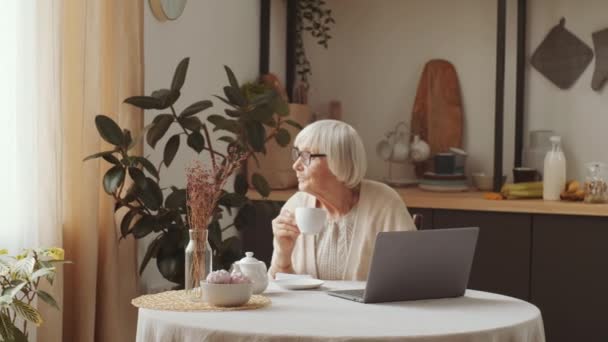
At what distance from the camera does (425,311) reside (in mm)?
2371

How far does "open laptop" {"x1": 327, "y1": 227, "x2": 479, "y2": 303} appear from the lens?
93.7 inches

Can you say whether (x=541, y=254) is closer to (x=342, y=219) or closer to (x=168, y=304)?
(x=342, y=219)

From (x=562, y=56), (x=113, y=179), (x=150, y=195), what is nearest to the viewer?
(x=113, y=179)

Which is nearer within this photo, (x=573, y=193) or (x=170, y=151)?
(x=170, y=151)

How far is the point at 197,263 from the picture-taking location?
248cm

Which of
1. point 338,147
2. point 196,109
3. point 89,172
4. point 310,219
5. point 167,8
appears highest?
point 167,8

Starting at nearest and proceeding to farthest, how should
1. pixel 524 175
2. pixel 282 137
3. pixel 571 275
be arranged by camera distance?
1. pixel 282 137
2. pixel 571 275
3. pixel 524 175

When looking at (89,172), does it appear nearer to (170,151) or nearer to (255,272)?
(170,151)

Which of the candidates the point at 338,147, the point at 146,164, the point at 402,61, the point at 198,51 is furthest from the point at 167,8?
the point at 402,61

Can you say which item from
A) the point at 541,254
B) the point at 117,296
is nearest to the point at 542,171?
the point at 541,254

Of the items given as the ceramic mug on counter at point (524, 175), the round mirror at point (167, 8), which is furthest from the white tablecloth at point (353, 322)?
the ceramic mug on counter at point (524, 175)

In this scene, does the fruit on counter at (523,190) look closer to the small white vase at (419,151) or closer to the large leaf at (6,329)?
the small white vase at (419,151)

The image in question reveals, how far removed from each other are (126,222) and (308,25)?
209cm

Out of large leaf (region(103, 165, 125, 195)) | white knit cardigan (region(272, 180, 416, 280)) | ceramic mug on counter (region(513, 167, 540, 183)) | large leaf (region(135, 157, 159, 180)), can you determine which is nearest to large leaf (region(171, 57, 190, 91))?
large leaf (region(135, 157, 159, 180))
